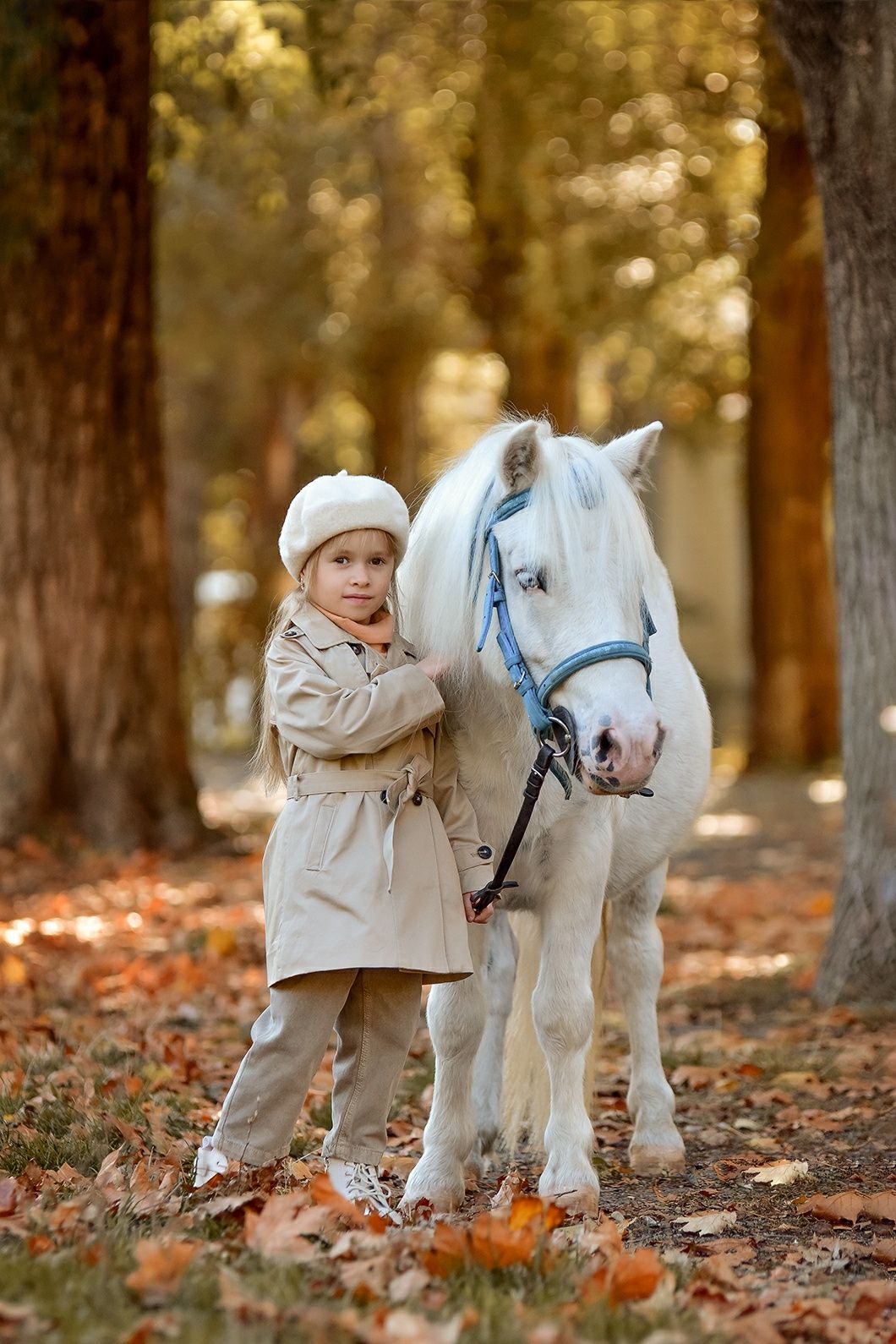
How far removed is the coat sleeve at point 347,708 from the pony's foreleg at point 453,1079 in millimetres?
712

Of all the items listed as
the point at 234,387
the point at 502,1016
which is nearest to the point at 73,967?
the point at 502,1016

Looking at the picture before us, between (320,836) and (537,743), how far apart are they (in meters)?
0.62

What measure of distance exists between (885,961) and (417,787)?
122 inches

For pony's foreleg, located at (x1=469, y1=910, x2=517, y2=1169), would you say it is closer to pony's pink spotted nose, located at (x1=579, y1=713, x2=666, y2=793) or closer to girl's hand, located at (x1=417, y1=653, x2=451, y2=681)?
girl's hand, located at (x1=417, y1=653, x2=451, y2=681)

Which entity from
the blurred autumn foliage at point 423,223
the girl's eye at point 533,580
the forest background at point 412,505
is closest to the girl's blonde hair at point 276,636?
the girl's eye at point 533,580

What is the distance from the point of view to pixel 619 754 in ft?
9.96

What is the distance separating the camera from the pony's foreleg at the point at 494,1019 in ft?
14.4

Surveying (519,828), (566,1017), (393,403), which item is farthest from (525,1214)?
(393,403)

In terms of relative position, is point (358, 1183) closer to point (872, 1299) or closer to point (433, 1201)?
point (433, 1201)

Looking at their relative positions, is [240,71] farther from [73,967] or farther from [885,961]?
[885,961]

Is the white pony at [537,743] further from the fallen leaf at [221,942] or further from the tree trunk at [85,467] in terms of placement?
the tree trunk at [85,467]

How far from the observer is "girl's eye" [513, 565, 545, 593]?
329 cm

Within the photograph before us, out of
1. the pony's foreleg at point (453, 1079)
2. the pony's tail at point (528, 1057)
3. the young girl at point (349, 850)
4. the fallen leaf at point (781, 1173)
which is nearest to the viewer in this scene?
the young girl at point (349, 850)

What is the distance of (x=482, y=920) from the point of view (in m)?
3.52
